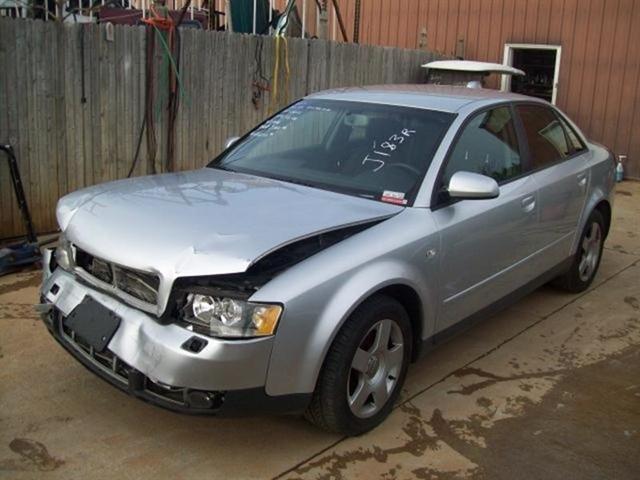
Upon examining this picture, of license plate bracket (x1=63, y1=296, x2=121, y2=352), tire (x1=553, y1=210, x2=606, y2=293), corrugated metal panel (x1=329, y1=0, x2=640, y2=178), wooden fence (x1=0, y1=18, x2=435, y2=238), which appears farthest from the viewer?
corrugated metal panel (x1=329, y1=0, x2=640, y2=178)

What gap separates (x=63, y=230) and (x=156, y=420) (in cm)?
103

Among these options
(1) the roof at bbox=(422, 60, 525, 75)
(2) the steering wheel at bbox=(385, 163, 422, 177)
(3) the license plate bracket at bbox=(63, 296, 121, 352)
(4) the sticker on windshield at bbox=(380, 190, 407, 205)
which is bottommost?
(3) the license plate bracket at bbox=(63, 296, 121, 352)

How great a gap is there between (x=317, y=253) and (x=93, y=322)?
1.02 metres

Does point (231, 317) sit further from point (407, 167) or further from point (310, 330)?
point (407, 167)

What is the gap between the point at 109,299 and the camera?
10.3 ft

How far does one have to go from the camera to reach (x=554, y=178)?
475cm

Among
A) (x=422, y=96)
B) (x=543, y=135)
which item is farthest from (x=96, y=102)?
(x=543, y=135)

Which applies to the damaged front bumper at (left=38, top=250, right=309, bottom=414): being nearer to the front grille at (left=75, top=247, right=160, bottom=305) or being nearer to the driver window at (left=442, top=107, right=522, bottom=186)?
the front grille at (left=75, top=247, right=160, bottom=305)

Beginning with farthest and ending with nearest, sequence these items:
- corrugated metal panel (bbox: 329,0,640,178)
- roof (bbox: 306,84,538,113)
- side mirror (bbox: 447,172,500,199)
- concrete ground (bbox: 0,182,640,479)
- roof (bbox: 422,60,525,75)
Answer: corrugated metal panel (bbox: 329,0,640,178) < roof (bbox: 422,60,525,75) < roof (bbox: 306,84,538,113) < side mirror (bbox: 447,172,500,199) < concrete ground (bbox: 0,182,640,479)

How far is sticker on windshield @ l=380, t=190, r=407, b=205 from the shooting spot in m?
3.63

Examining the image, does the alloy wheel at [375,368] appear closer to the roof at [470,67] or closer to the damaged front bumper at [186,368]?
the damaged front bumper at [186,368]

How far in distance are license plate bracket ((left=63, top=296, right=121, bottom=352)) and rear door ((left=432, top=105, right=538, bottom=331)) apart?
1651mm

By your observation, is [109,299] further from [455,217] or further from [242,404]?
[455,217]

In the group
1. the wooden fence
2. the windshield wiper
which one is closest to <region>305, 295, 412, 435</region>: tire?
the windshield wiper
